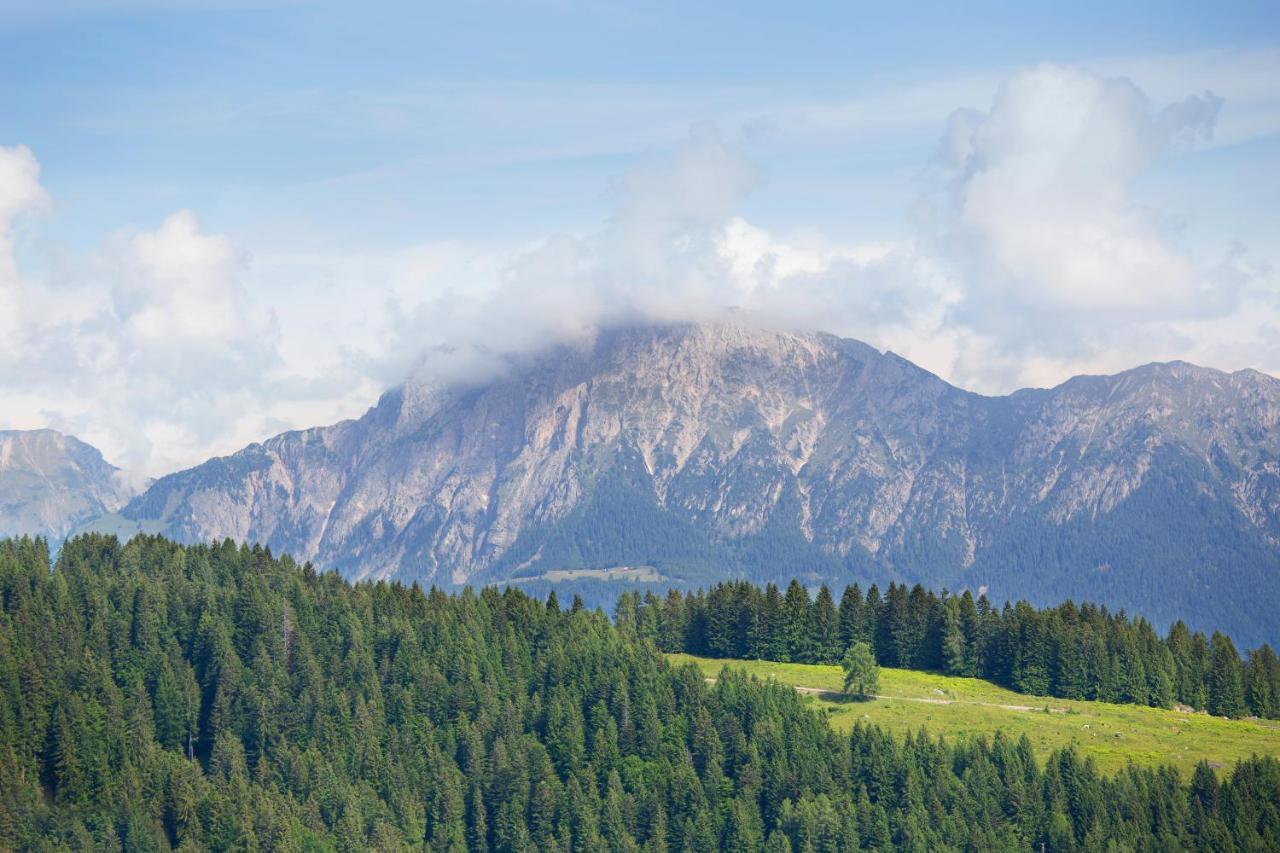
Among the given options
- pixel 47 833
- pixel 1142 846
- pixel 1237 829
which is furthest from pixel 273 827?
pixel 1237 829

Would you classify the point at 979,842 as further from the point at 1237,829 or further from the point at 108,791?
the point at 108,791

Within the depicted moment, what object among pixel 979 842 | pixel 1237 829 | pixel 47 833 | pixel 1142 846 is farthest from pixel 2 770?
pixel 1237 829

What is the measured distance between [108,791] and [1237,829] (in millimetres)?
145799

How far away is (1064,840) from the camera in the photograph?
656ft

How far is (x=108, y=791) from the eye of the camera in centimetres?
19912

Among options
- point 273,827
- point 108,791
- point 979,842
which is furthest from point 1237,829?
point 108,791

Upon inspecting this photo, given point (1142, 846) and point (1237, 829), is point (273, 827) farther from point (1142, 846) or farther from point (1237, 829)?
point (1237, 829)

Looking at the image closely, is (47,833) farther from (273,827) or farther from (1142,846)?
(1142,846)

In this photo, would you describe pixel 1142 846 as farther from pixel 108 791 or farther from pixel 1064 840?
pixel 108 791

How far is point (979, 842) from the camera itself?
7869 inches

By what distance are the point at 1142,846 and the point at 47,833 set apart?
137 m

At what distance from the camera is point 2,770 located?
193 m

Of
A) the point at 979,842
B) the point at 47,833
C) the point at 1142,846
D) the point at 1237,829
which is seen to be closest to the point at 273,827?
the point at 47,833

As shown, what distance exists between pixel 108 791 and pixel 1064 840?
12373 cm
